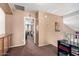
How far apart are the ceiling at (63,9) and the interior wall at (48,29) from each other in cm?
11

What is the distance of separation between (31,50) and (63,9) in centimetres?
107

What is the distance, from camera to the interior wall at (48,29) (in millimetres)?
2031

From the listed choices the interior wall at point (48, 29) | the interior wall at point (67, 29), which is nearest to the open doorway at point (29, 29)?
the interior wall at point (48, 29)

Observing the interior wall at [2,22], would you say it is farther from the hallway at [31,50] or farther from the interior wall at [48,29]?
the interior wall at [48,29]

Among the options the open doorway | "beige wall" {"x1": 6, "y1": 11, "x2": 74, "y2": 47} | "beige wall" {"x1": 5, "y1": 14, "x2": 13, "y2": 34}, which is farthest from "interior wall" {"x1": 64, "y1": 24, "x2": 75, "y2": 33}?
"beige wall" {"x1": 5, "y1": 14, "x2": 13, "y2": 34}

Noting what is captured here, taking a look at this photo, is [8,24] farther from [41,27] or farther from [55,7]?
[55,7]

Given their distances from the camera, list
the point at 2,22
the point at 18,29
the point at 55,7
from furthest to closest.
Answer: the point at 18,29
the point at 2,22
the point at 55,7

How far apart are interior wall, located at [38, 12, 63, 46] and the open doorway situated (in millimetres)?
165

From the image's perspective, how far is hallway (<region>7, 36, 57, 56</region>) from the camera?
1.91 m

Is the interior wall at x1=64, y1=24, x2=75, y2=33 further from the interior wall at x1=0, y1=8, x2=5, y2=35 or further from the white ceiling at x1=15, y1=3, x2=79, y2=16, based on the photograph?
the interior wall at x1=0, y1=8, x2=5, y2=35

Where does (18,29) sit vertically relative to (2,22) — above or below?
below

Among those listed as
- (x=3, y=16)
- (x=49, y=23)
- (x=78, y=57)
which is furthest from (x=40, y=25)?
(x=78, y=57)

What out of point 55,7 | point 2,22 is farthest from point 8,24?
point 55,7

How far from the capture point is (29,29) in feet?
6.93
